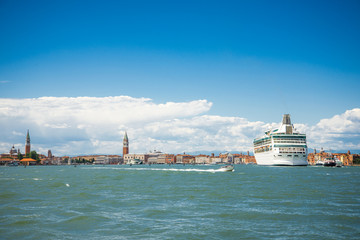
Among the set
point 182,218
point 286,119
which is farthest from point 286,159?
point 182,218

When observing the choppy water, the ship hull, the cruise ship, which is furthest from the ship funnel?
the choppy water

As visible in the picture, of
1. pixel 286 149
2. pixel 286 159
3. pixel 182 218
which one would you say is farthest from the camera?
pixel 286 149

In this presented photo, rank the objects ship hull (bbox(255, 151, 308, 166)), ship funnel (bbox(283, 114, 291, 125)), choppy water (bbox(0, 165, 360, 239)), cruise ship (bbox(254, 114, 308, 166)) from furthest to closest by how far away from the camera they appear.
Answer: ship funnel (bbox(283, 114, 291, 125)), cruise ship (bbox(254, 114, 308, 166)), ship hull (bbox(255, 151, 308, 166)), choppy water (bbox(0, 165, 360, 239))

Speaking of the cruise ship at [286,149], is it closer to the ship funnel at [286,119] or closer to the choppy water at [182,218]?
the ship funnel at [286,119]

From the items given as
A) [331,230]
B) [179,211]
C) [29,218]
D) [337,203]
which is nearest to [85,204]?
[29,218]

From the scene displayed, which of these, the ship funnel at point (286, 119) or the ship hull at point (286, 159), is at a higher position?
the ship funnel at point (286, 119)

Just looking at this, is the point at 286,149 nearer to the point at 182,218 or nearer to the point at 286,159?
the point at 286,159

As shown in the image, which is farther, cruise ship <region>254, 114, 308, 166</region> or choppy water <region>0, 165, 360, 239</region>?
cruise ship <region>254, 114, 308, 166</region>

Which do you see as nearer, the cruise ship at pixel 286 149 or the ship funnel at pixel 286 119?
the cruise ship at pixel 286 149

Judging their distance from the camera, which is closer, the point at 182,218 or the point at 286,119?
the point at 182,218

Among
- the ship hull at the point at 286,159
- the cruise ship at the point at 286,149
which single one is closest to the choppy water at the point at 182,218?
the ship hull at the point at 286,159

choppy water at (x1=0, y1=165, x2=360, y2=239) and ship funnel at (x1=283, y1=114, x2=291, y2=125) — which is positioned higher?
ship funnel at (x1=283, y1=114, x2=291, y2=125)

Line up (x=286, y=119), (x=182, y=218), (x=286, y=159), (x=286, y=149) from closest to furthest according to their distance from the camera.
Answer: (x=182, y=218)
(x=286, y=159)
(x=286, y=149)
(x=286, y=119)

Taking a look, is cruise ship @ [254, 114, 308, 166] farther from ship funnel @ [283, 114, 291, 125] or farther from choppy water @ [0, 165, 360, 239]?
choppy water @ [0, 165, 360, 239]
